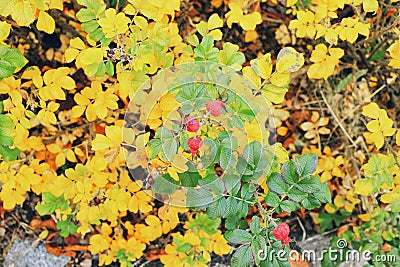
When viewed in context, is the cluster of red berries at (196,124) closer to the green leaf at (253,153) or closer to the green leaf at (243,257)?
the green leaf at (253,153)

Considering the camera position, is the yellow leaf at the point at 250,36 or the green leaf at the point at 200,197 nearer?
the green leaf at the point at 200,197

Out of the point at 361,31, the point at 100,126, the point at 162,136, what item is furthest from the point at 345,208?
the point at 162,136

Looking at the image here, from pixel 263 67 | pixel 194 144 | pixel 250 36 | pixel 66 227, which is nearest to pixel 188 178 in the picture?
pixel 194 144

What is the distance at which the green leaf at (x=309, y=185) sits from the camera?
110 cm

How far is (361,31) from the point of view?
1266 mm

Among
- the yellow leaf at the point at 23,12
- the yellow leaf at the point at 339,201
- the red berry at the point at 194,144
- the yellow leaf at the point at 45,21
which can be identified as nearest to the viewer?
the red berry at the point at 194,144

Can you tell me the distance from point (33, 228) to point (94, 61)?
95 cm

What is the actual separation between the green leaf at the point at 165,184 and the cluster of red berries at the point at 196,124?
0.60 feet

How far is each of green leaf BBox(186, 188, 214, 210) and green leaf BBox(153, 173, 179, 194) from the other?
0.32 ft

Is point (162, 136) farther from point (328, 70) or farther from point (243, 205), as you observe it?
point (328, 70)

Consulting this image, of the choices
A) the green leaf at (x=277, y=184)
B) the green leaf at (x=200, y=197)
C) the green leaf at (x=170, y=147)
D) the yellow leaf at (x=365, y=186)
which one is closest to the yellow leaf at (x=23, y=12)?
the green leaf at (x=170, y=147)

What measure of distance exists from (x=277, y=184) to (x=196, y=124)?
21 cm

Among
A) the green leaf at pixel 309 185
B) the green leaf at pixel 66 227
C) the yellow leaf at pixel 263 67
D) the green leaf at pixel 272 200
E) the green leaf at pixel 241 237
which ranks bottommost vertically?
the green leaf at pixel 66 227

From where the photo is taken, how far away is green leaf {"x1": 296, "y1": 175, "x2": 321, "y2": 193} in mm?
1102
